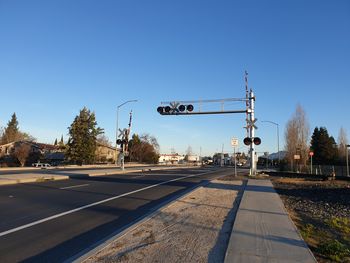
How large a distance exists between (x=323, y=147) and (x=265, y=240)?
8494 centimetres

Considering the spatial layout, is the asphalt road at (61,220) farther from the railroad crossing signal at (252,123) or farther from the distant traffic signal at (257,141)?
the railroad crossing signal at (252,123)

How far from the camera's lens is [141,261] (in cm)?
623

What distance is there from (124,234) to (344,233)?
5.04m

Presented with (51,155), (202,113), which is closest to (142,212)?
(202,113)

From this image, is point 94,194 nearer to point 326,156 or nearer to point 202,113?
point 202,113

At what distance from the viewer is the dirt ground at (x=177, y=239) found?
21.4ft

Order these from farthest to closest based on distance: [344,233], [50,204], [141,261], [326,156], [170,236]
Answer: [326,156], [50,204], [344,233], [170,236], [141,261]

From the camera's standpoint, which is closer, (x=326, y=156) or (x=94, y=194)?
(x=94, y=194)

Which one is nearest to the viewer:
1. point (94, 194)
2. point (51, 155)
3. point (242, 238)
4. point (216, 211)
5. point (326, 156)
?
point (242, 238)

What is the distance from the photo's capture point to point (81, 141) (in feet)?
269

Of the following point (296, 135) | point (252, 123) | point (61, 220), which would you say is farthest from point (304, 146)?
point (61, 220)

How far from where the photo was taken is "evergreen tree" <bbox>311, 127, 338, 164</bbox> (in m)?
83.5

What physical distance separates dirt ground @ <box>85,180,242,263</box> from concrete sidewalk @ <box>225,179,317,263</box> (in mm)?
260

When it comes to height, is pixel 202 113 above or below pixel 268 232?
above
